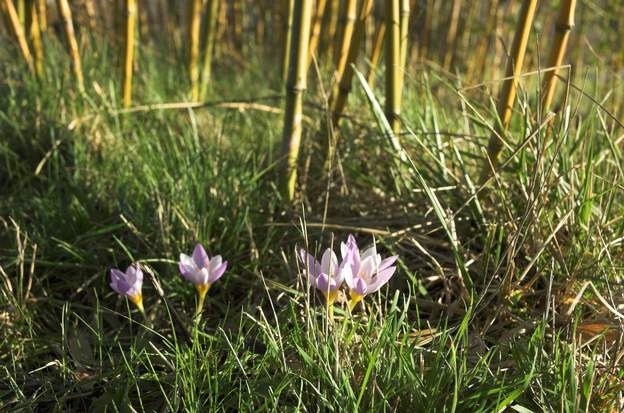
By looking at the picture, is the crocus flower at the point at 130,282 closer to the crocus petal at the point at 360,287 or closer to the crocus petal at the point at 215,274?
the crocus petal at the point at 215,274

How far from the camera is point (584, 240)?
3.58 feet

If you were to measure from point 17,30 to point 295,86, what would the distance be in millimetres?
1136

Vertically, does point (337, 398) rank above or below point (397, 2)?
below

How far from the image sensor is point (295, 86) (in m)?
1.32

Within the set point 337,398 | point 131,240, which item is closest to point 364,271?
point 337,398

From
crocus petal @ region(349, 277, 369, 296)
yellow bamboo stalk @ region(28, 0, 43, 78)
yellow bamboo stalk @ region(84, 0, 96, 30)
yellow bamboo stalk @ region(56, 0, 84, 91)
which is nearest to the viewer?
crocus petal @ region(349, 277, 369, 296)

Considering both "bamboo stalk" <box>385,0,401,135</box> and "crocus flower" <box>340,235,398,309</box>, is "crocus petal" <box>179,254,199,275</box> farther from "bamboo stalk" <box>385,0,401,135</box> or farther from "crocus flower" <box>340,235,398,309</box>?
"bamboo stalk" <box>385,0,401,135</box>

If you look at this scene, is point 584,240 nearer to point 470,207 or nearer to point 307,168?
point 470,207

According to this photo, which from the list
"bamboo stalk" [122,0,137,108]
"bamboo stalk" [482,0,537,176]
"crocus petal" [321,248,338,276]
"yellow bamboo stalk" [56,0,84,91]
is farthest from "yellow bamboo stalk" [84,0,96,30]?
"crocus petal" [321,248,338,276]

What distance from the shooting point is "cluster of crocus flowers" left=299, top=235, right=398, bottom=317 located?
2.77 ft

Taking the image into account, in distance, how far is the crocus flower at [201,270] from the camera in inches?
37.0

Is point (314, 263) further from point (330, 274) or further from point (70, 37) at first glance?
point (70, 37)

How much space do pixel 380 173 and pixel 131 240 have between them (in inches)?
21.3

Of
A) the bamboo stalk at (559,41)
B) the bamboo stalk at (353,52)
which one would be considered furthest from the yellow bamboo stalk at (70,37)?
the bamboo stalk at (559,41)
